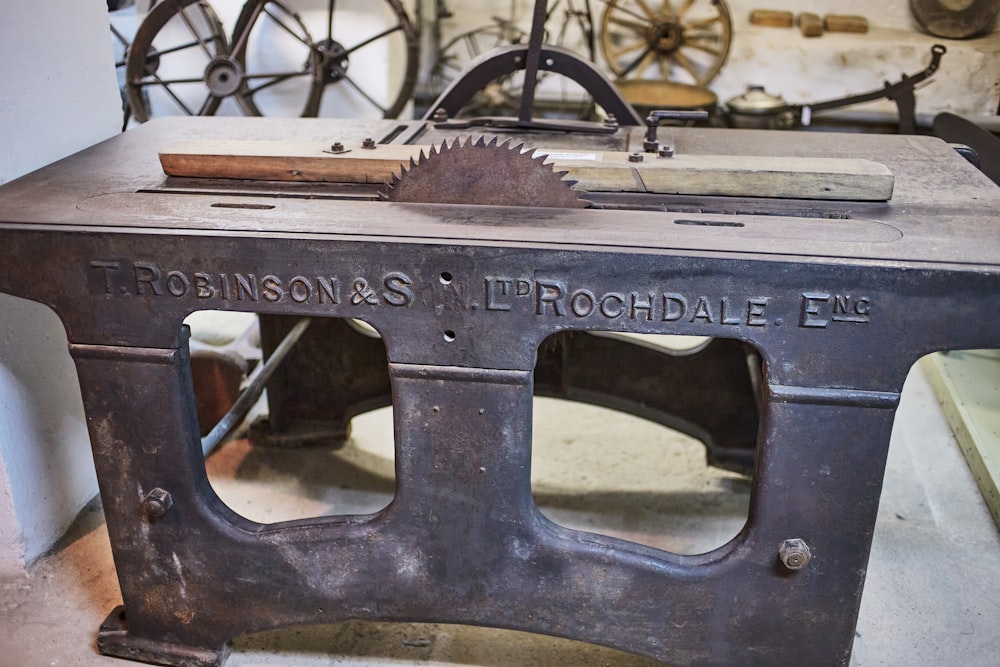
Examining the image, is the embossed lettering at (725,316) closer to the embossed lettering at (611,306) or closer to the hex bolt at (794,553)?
the embossed lettering at (611,306)

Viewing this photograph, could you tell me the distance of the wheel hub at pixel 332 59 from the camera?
4.12 metres

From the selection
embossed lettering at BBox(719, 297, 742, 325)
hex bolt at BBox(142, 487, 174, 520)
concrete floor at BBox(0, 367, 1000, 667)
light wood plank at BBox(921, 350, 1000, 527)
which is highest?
embossed lettering at BBox(719, 297, 742, 325)

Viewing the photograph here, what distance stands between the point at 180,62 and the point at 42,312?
270cm

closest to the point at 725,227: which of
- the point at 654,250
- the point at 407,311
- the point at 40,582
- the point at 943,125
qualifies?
the point at 654,250

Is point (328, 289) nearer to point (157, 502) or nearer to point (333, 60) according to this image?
point (157, 502)

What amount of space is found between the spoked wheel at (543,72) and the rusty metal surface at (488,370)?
3430 millimetres

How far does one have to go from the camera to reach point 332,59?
4129mm

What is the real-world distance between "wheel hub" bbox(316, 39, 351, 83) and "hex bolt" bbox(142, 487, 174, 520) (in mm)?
2856

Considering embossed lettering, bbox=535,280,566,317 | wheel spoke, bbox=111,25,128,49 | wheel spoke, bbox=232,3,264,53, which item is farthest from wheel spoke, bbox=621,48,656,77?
embossed lettering, bbox=535,280,566,317

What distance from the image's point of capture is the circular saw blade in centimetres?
157

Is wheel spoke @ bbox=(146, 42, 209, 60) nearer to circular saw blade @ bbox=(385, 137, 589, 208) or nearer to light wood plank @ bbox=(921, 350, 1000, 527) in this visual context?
circular saw blade @ bbox=(385, 137, 589, 208)

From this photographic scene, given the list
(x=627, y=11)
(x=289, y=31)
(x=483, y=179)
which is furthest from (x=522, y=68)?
(x=627, y=11)

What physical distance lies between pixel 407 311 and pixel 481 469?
0.30 m

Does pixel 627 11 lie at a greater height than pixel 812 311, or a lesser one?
greater
